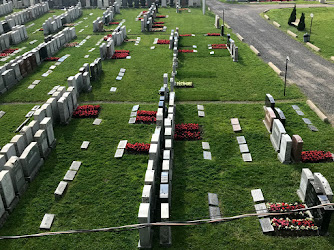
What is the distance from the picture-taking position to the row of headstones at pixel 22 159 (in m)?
13.9

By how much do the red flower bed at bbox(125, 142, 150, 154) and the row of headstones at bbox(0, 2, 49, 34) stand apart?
32.1 metres

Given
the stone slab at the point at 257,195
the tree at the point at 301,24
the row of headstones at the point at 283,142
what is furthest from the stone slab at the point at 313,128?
the tree at the point at 301,24

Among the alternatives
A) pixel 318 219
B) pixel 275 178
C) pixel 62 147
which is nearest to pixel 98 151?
pixel 62 147

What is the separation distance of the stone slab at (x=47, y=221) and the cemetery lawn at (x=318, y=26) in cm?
2856

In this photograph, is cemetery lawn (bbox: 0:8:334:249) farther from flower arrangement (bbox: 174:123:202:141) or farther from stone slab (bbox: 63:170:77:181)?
flower arrangement (bbox: 174:123:202:141)

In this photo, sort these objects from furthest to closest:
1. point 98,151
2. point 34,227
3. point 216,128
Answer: point 216,128, point 98,151, point 34,227

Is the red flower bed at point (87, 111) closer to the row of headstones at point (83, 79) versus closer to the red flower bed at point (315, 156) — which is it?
the row of headstones at point (83, 79)

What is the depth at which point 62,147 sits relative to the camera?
737 inches

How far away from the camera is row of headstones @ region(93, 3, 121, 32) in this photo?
4309 cm

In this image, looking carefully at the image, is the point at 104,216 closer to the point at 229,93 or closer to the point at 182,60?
the point at 229,93

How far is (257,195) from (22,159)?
34.5 feet

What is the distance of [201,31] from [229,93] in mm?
20384

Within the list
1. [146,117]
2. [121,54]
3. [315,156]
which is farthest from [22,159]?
[121,54]

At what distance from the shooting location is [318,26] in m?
42.4
